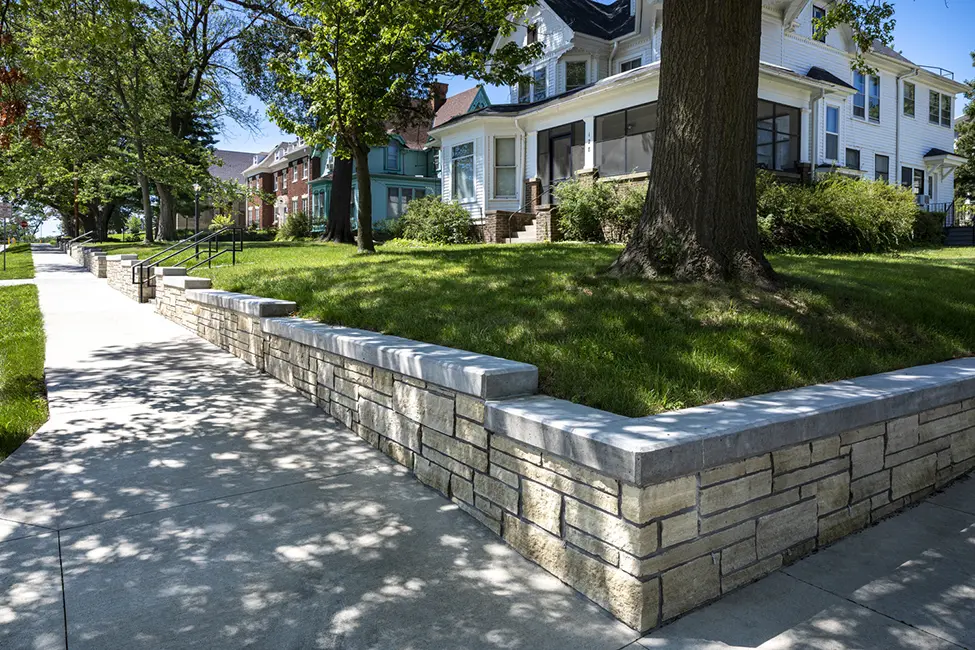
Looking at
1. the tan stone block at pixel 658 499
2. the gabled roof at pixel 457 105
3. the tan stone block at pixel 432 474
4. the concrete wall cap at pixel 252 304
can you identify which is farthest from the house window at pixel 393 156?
the tan stone block at pixel 658 499

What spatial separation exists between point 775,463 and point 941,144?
101 ft

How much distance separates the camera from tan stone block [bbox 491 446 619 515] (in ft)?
9.73

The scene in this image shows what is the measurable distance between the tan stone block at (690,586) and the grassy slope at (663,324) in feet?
2.87

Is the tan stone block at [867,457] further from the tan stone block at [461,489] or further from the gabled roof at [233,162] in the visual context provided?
the gabled roof at [233,162]

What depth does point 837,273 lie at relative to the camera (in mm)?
8766

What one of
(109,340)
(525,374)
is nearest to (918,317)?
(525,374)

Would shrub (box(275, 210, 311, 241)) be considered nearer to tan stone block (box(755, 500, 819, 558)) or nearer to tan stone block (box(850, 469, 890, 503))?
tan stone block (box(850, 469, 890, 503))

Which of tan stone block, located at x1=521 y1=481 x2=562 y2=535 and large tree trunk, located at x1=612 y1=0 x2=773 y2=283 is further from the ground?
large tree trunk, located at x1=612 y1=0 x2=773 y2=283

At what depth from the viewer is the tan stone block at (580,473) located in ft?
9.68

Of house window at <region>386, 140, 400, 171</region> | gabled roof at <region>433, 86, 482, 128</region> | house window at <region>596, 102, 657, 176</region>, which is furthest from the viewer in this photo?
house window at <region>386, 140, 400, 171</region>

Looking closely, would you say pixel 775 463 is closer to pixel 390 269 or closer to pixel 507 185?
pixel 390 269

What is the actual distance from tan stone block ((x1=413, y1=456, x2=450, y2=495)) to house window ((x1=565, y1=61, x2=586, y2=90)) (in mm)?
20249

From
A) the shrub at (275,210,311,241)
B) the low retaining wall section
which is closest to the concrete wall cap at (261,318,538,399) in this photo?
the low retaining wall section

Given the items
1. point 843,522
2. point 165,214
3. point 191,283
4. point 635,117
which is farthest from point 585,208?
point 165,214
